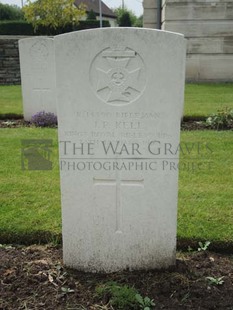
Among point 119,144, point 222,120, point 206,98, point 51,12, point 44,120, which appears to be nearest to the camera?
point 119,144

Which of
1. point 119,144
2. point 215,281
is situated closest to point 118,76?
point 119,144

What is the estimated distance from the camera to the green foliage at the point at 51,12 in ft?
72.8

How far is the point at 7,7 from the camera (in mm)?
38312

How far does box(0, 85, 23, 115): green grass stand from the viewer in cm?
839

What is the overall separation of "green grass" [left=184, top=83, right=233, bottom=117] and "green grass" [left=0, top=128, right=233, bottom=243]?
2.35 metres

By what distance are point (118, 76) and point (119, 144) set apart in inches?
17.2

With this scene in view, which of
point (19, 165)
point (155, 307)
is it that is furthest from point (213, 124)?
point (155, 307)

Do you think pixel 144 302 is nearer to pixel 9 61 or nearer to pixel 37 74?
A: pixel 37 74

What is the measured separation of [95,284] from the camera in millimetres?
2518

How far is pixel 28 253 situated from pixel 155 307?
112 cm

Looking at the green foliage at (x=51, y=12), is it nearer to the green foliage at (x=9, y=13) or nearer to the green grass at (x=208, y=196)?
the green foliage at (x=9, y=13)

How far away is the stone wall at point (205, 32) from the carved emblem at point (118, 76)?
10226 millimetres

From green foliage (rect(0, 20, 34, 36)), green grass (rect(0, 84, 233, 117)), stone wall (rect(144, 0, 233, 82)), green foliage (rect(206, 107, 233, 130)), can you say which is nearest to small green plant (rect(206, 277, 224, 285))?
green foliage (rect(206, 107, 233, 130))

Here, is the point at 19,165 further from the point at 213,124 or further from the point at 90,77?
the point at 213,124
